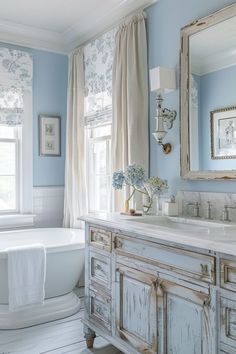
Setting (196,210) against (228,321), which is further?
(196,210)

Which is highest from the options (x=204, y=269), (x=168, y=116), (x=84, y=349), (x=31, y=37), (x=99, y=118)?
(x=31, y=37)

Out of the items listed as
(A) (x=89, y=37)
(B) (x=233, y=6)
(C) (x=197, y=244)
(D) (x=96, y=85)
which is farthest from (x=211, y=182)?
(A) (x=89, y=37)

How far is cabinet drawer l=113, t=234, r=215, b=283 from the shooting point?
1.68 m

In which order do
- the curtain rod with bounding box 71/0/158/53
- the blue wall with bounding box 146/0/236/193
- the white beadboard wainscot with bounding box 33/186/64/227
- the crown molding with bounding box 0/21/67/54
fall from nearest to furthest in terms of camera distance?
1. the blue wall with bounding box 146/0/236/193
2. the curtain rod with bounding box 71/0/158/53
3. the crown molding with bounding box 0/21/67/54
4. the white beadboard wainscot with bounding box 33/186/64/227

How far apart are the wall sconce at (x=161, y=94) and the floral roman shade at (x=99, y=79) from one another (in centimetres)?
84

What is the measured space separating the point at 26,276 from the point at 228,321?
1.85 metres

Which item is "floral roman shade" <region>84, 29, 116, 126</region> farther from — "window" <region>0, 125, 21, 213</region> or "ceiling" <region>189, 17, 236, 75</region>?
"ceiling" <region>189, 17, 236, 75</region>

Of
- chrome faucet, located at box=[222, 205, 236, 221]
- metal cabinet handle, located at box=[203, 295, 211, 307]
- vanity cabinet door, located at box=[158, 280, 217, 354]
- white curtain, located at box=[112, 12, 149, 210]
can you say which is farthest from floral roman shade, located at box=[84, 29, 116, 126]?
metal cabinet handle, located at box=[203, 295, 211, 307]

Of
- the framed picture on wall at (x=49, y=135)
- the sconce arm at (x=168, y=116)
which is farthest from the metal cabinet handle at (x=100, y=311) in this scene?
the framed picture on wall at (x=49, y=135)

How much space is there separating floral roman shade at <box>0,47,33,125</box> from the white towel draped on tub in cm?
165

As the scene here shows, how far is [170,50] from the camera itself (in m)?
2.87

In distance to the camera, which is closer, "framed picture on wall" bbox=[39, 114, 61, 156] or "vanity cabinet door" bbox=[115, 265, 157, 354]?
"vanity cabinet door" bbox=[115, 265, 157, 354]

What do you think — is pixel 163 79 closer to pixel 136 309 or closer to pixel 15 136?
pixel 136 309

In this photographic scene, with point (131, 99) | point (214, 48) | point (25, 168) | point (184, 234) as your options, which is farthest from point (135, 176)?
point (25, 168)
